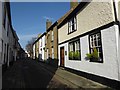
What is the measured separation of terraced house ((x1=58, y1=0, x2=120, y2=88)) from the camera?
Result: 7398 mm

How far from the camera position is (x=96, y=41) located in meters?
9.12

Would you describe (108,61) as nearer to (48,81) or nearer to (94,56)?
(94,56)

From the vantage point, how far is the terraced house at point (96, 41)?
291 inches

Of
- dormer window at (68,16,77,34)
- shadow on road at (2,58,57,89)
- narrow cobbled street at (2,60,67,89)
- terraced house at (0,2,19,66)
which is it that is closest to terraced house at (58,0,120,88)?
dormer window at (68,16,77,34)

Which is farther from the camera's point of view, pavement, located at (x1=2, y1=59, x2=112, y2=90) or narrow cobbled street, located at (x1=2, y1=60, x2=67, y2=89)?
narrow cobbled street, located at (x1=2, y1=60, x2=67, y2=89)

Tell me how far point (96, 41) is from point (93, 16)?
5.61ft

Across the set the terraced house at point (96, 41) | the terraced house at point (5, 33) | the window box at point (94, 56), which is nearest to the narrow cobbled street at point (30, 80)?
the terraced house at point (5, 33)

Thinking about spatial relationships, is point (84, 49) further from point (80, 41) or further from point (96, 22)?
point (96, 22)

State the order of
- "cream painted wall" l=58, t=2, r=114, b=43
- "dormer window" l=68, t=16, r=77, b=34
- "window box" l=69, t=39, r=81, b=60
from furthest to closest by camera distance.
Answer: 1. "dormer window" l=68, t=16, r=77, b=34
2. "window box" l=69, t=39, r=81, b=60
3. "cream painted wall" l=58, t=2, r=114, b=43

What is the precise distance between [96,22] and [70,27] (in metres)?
4.96

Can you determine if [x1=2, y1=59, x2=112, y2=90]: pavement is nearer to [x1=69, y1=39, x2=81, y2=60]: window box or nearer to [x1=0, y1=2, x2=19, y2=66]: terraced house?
[x1=69, y1=39, x2=81, y2=60]: window box

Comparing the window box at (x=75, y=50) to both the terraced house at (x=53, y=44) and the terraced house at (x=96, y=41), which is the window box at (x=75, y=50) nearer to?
the terraced house at (x=96, y=41)

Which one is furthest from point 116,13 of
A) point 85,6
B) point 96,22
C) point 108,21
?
point 85,6

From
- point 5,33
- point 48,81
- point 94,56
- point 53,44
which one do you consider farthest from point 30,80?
point 53,44
